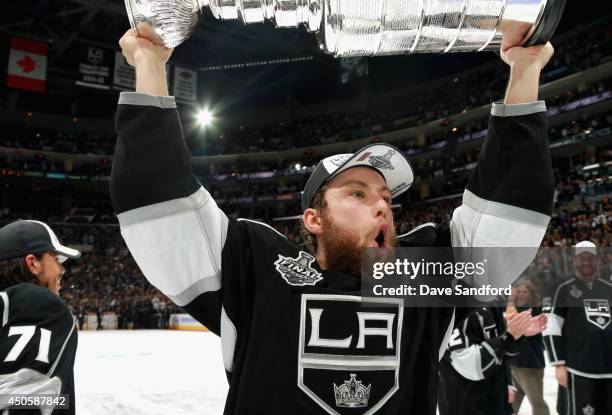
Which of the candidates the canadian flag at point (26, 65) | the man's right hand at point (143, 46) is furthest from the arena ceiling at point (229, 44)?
the man's right hand at point (143, 46)

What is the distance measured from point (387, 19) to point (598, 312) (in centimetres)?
398

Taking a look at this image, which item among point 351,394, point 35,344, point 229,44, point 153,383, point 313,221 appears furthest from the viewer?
point 229,44

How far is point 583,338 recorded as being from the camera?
13.1ft

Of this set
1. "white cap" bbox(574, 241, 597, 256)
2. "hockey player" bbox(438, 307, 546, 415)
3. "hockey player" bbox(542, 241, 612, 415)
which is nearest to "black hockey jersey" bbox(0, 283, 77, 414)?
"hockey player" bbox(438, 307, 546, 415)

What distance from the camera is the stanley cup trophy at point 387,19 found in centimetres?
103

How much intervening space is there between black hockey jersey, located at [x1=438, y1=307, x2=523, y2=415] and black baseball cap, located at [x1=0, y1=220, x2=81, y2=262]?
2.61 meters

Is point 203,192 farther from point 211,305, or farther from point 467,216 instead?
point 467,216

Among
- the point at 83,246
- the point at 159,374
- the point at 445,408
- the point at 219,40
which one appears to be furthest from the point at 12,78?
the point at 445,408

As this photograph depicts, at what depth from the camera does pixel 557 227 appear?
16.5m

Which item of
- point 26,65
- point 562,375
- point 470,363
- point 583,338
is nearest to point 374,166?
point 470,363

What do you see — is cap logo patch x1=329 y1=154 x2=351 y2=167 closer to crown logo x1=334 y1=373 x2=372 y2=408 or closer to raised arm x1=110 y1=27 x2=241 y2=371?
raised arm x1=110 y1=27 x2=241 y2=371

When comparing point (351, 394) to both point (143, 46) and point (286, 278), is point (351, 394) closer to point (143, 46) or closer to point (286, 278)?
point (286, 278)

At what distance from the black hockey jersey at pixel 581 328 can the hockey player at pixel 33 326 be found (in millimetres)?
3795

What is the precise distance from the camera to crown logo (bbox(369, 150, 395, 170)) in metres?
1.45
